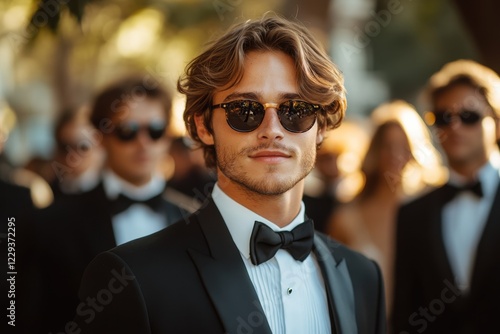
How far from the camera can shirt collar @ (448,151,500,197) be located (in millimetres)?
5863

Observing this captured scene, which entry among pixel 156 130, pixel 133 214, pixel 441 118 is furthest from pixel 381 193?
pixel 133 214

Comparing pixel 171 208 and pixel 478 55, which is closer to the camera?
pixel 171 208

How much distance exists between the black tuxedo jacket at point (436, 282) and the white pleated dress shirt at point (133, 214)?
182 cm

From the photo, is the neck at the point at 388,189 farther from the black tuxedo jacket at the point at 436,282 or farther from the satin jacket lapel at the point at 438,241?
the satin jacket lapel at the point at 438,241

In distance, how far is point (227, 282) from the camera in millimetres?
2688

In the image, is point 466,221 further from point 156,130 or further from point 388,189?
point 156,130

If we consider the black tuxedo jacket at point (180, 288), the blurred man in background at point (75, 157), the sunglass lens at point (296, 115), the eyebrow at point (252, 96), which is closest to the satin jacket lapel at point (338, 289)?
the black tuxedo jacket at point (180, 288)

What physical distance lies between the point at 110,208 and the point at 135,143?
0.50 metres

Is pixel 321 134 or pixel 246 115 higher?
pixel 246 115

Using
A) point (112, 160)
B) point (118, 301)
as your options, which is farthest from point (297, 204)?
point (112, 160)

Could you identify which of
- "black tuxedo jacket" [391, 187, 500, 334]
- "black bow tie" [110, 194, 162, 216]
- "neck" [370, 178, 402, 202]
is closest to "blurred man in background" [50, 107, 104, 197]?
"black bow tie" [110, 194, 162, 216]

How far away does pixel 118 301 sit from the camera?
2584mm

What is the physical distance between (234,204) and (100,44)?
739 cm

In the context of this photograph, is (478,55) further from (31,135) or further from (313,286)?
(31,135)
